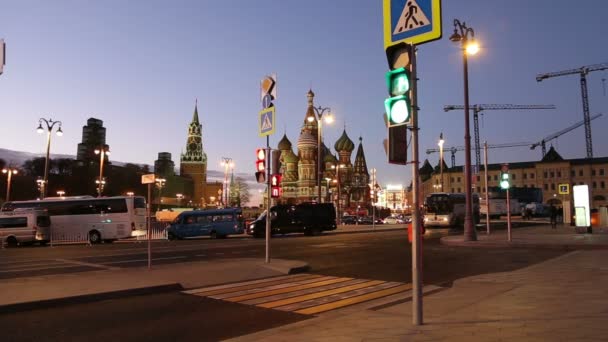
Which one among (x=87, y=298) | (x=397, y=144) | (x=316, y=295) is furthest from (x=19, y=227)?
(x=397, y=144)

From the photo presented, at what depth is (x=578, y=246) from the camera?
2102 cm

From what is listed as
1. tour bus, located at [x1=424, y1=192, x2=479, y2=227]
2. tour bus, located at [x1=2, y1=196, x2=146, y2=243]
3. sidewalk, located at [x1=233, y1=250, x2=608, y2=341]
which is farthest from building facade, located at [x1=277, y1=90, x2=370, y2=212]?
sidewalk, located at [x1=233, y1=250, x2=608, y2=341]

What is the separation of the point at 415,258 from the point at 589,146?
15986cm

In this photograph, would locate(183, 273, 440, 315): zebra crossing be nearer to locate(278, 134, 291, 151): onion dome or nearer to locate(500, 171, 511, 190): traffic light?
locate(500, 171, 511, 190): traffic light

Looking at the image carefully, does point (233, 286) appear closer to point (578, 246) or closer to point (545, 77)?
point (578, 246)

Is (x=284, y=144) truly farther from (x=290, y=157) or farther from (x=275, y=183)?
(x=275, y=183)

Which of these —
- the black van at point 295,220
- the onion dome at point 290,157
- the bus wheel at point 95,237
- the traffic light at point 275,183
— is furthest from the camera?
the onion dome at point 290,157

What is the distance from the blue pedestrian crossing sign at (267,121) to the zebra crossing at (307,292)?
176 inches

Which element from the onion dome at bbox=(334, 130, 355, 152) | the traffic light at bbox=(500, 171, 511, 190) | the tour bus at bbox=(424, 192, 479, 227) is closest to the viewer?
the traffic light at bbox=(500, 171, 511, 190)

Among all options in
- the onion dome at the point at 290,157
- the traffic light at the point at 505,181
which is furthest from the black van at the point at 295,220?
the onion dome at the point at 290,157

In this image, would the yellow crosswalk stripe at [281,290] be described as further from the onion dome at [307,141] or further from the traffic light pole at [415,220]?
the onion dome at [307,141]

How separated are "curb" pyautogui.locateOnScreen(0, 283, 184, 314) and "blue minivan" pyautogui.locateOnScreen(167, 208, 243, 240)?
26403mm

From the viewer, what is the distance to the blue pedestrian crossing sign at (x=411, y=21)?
6973 millimetres

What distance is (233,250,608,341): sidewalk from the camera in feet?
21.5
